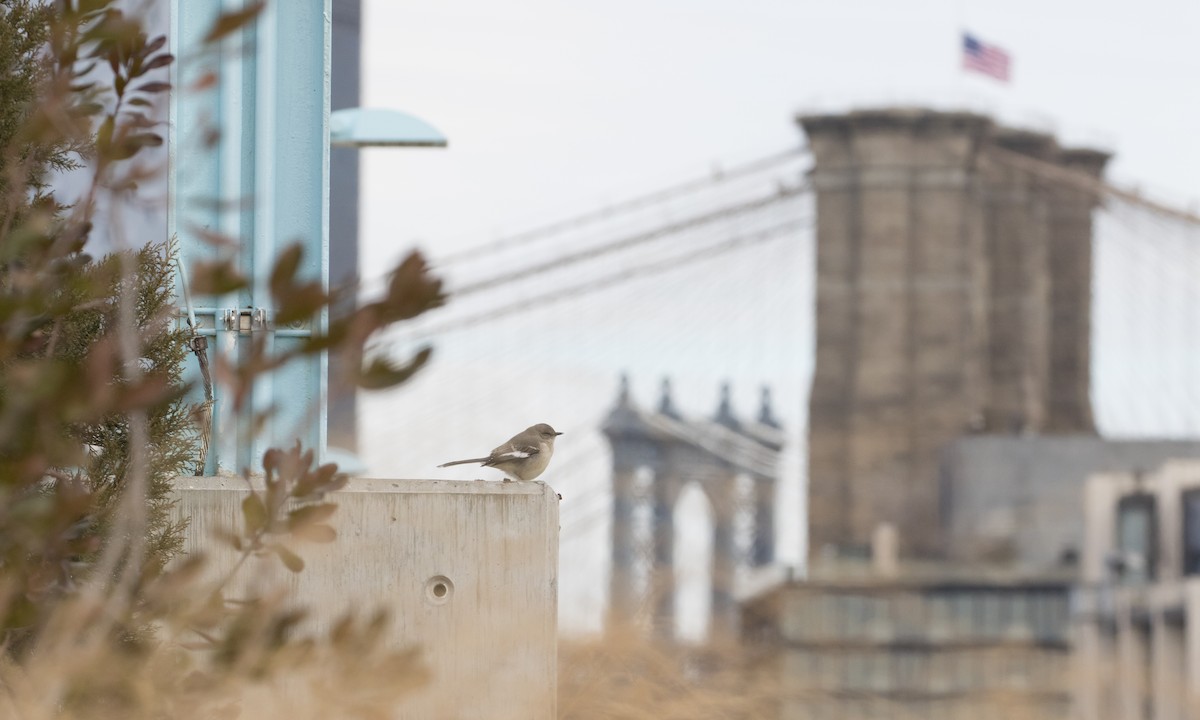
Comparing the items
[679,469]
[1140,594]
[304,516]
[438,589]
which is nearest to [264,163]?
[438,589]

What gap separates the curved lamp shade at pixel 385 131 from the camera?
45.3 ft

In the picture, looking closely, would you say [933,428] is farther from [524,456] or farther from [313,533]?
[313,533]

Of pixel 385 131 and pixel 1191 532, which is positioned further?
pixel 1191 532

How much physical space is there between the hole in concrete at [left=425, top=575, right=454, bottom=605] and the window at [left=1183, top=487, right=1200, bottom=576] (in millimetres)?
56981

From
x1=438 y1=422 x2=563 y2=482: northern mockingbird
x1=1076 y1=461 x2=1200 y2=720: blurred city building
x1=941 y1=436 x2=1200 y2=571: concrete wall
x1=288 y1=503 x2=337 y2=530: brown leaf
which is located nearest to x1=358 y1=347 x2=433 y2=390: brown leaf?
x1=288 y1=503 x2=337 y2=530: brown leaf

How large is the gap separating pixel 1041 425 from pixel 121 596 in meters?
70.4

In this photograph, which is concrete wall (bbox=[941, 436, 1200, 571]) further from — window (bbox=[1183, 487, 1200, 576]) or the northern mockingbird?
the northern mockingbird

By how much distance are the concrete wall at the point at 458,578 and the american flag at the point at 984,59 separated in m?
62.0

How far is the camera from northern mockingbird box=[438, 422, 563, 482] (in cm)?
944

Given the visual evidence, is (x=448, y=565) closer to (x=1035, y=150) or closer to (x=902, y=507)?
(x=902, y=507)

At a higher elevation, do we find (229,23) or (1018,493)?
(229,23)

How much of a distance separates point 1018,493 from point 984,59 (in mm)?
14156

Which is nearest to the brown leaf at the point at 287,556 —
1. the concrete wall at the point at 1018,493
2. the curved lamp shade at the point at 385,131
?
the curved lamp shade at the point at 385,131

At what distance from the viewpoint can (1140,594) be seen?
61125 mm
